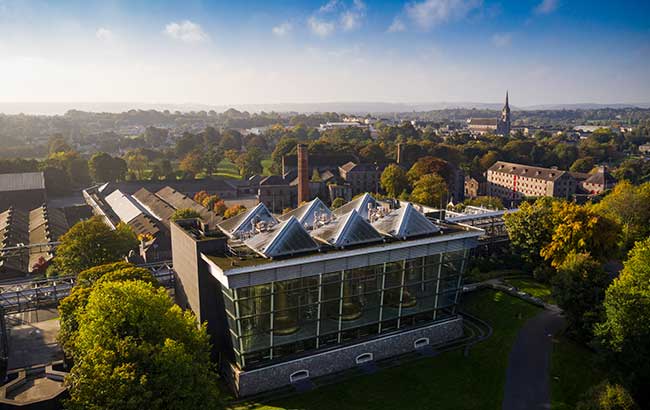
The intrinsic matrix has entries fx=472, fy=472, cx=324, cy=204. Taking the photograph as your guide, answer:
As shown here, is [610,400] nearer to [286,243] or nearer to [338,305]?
[338,305]

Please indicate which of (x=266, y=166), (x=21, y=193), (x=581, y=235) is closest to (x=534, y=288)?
(x=581, y=235)

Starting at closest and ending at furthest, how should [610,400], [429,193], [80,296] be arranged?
[610,400] < [80,296] < [429,193]

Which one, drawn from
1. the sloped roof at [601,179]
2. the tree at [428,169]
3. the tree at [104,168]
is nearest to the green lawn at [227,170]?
the tree at [104,168]

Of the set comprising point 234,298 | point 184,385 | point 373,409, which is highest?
point 234,298

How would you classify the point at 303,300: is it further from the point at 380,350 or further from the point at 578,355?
the point at 578,355

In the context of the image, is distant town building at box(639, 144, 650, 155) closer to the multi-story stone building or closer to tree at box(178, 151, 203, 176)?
the multi-story stone building

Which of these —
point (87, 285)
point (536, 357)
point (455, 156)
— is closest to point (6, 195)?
point (87, 285)
